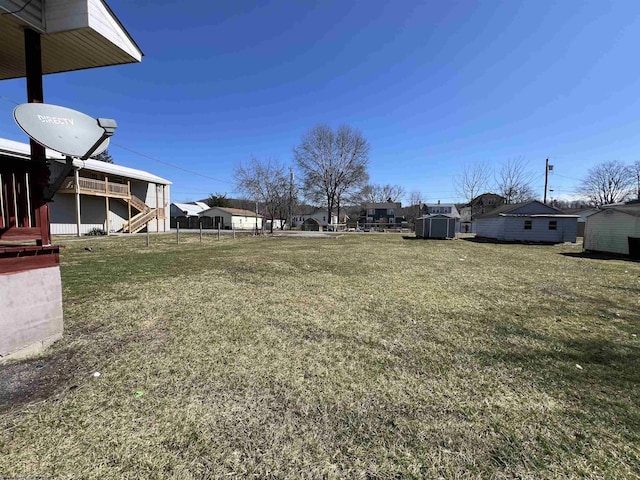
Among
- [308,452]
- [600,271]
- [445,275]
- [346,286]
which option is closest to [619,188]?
[600,271]

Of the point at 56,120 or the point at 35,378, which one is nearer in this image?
the point at 35,378

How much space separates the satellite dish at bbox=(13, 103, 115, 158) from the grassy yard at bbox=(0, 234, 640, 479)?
210cm

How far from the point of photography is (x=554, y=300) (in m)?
5.55

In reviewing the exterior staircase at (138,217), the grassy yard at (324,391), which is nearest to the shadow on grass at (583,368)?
the grassy yard at (324,391)

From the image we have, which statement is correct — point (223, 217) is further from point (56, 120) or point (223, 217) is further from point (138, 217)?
point (56, 120)

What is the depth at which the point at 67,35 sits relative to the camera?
11.1ft

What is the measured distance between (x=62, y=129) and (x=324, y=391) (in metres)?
3.75

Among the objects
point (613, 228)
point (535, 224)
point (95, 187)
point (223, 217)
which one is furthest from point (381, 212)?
point (95, 187)

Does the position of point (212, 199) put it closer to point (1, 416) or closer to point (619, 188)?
point (1, 416)

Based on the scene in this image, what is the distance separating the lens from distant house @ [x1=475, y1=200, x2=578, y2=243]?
70.0 feet

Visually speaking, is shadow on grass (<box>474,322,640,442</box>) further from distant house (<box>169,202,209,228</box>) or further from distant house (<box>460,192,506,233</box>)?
distant house (<box>169,202,209,228</box>)

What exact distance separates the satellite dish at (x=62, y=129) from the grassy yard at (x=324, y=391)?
2.10m

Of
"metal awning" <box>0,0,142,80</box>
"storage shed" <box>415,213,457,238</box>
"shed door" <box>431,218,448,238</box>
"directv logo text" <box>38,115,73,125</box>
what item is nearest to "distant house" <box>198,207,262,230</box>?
"storage shed" <box>415,213,457,238</box>

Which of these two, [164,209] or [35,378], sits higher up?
[164,209]
